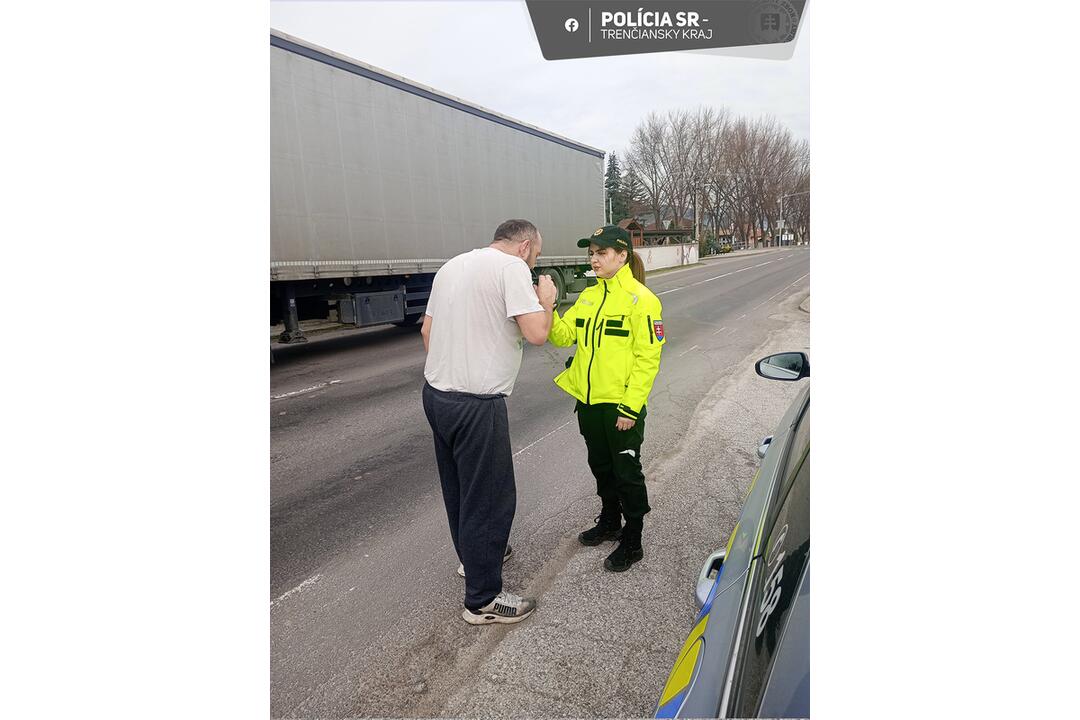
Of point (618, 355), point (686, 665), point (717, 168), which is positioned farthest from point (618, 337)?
point (686, 665)

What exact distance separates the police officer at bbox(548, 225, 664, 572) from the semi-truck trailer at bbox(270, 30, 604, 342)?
161cm

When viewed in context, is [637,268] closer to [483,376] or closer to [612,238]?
[612,238]

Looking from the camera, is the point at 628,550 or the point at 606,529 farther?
the point at 606,529

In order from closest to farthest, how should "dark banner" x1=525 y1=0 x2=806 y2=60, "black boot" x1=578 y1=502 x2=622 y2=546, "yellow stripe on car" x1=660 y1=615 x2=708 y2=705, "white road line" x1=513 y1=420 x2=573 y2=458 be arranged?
"yellow stripe on car" x1=660 y1=615 x2=708 y2=705 → "dark banner" x1=525 y1=0 x2=806 y2=60 → "black boot" x1=578 y1=502 x2=622 y2=546 → "white road line" x1=513 y1=420 x2=573 y2=458

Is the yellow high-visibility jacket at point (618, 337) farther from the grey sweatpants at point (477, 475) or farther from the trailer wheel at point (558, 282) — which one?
the grey sweatpants at point (477, 475)

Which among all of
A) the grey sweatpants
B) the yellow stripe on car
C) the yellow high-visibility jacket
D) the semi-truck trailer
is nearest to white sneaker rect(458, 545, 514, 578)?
the grey sweatpants

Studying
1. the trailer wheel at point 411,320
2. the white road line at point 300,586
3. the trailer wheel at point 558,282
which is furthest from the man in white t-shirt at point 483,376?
the trailer wheel at point 411,320

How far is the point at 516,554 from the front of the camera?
2500mm

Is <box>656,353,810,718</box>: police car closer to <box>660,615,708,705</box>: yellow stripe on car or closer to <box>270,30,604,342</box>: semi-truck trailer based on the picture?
<box>660,615,708,705</box>: yellow stripe on car

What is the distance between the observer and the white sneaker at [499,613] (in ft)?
6.64

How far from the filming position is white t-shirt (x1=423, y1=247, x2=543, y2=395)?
72.1 inches

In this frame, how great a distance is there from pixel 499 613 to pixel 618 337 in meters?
1.07

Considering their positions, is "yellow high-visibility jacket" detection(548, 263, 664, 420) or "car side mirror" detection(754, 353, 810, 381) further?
"yellow high-visibility jacket" detection(548, 263, 664, 420)

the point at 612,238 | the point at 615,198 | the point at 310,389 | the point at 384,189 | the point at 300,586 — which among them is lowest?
the point at 300,586
